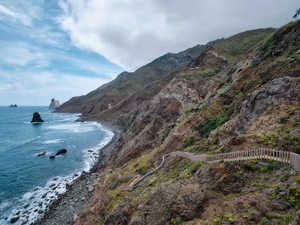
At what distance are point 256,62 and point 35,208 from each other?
36.0 m

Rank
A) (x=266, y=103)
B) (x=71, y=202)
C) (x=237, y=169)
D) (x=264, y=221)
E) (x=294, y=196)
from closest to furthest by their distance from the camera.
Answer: (x=264, y=221) → (x=294, y=196) → (x=237, y=169) → (x=266, y=103) → (x=71, y=202)

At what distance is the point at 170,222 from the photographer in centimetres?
1083

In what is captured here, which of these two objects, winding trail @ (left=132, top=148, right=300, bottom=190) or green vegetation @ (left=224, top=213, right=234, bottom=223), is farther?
winding trail @ (left=132, top=148, right=300, bottom=190)

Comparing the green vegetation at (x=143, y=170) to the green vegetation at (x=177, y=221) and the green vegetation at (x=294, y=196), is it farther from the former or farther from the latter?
the green vegetation at (x=294, y=196)

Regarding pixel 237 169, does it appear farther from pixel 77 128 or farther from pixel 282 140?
pixel 77 128

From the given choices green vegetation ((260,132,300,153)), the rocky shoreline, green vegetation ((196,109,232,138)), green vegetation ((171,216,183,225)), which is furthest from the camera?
the rocky shoreline

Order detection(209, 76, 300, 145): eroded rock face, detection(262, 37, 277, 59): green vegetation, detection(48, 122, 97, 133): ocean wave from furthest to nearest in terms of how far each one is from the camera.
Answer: detection(48, 122, 97, 133): ocean wave < detection(262, 37, 277, 59): green vegetation < detection(209, 76, 300, 145): eroded rock face

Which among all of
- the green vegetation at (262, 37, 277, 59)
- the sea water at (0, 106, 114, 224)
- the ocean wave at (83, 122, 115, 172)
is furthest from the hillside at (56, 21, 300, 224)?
the ocean wave at (83, 122, 115, 172)

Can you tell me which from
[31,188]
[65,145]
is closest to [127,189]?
[31,188]

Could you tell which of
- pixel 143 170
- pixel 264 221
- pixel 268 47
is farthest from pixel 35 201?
pixel 268 47

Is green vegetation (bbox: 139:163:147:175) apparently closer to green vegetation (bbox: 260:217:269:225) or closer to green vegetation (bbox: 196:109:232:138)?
green vegetation (bbox: 196:109:232:138)

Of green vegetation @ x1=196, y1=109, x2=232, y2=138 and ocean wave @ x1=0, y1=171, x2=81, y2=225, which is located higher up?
green vegetation @ x1=196, y1=109, x2=232, y2=138

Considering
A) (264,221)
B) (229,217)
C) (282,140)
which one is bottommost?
(229,217)

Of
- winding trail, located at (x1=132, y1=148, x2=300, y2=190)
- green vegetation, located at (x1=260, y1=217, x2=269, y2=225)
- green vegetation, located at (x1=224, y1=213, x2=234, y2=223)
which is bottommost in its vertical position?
green vegetation, located at (x1=224, y1=213, x2=234, y2=223)
